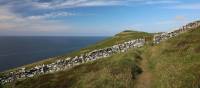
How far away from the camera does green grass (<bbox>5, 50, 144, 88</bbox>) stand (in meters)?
37.0

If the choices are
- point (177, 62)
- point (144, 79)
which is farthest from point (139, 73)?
point (177, 62)

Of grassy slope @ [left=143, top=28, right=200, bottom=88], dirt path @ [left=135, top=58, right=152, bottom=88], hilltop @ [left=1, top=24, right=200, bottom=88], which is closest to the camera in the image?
grassy slope @ [left=143, top=28, right=200, bottom=88]

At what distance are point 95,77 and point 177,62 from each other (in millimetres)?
12288

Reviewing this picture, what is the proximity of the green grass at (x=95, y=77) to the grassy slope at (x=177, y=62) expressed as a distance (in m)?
3.25

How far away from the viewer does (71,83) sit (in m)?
39.1

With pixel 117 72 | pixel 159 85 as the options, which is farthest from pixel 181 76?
pixel 117 72

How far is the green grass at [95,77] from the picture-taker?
121 ft

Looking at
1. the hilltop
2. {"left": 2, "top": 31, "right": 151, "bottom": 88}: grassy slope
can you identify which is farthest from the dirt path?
{"left": 2, "top": 31, "right": 151, "bottom": 88}: grassy slope

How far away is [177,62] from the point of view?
1660 inches

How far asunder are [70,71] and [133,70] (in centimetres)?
1043

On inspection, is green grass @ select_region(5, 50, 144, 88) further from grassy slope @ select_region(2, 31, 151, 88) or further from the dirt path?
the dirt path

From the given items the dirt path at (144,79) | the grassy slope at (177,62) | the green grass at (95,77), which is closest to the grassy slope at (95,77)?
the green grass at (95,77)

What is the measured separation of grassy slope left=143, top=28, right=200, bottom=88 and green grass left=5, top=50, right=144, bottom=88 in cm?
325

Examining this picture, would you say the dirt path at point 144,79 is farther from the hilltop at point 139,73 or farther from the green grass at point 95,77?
the green grass at point 95,77
